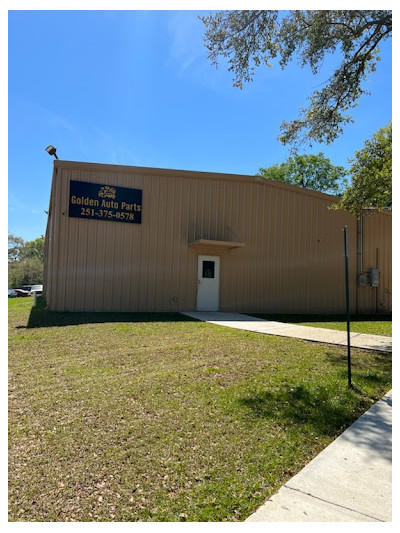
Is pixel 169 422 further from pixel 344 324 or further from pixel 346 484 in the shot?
pixel 344 324

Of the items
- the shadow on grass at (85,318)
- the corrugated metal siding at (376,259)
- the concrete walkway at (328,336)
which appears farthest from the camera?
the corrugated metal siding at (376,259)

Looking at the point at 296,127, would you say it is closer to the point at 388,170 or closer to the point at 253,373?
the point at 388,170

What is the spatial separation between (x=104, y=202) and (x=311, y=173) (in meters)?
28.4

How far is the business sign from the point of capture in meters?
10.9

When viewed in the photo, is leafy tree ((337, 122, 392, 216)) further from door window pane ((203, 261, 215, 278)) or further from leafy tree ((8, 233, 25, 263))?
leafy tree ((8, 233, 25, 263))

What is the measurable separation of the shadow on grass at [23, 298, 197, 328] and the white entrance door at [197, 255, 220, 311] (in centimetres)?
192

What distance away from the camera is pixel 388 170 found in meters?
9.49

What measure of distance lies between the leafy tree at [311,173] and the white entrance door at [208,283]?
78.7ft

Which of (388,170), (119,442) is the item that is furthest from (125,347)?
(388,170)

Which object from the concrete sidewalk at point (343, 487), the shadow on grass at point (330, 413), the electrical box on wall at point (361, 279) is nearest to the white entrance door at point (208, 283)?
the electrical box on wall at point (361, 279)

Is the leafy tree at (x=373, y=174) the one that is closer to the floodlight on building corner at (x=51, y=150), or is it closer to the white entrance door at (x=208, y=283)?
the white entrance door at (x=208, y=283)

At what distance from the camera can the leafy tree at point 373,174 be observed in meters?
9.81

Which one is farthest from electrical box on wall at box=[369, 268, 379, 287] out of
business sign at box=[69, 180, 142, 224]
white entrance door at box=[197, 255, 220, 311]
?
business sign at box=[69, 180, 142, 224]

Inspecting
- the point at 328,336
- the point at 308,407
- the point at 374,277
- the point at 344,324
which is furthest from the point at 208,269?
the point at 308,407
